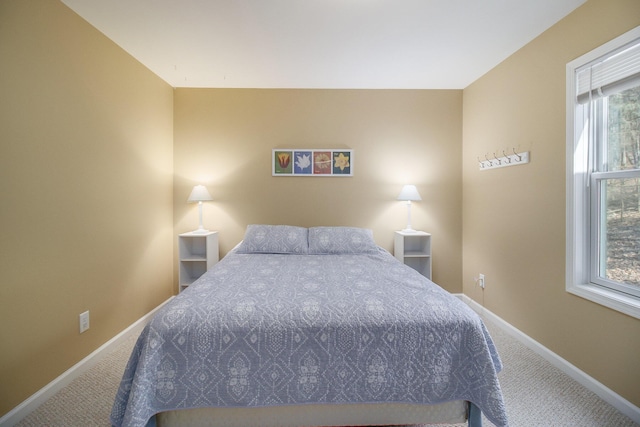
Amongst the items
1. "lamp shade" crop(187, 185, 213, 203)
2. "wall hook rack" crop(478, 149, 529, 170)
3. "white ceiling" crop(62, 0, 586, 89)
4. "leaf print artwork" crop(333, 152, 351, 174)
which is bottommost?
"lamp shade" crop(187, 185, 213, 203)

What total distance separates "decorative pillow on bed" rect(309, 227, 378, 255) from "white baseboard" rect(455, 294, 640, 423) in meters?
1.36

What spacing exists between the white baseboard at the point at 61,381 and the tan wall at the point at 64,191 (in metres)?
0.04

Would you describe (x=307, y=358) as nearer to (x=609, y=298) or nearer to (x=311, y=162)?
(x=609, y=298)

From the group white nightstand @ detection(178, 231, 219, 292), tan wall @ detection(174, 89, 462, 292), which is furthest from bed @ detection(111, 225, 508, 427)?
tan wall @ detection(174, 89, 462, 292)

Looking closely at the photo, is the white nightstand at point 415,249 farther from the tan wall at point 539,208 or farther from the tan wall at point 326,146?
the tan wall at point 539,208

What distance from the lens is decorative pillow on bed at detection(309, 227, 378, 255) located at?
2.74 metres

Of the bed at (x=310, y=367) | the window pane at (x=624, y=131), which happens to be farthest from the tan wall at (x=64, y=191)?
the window pane at (x=624, y=131)

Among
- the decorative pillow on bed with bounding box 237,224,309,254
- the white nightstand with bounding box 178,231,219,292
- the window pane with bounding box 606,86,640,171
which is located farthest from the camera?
the white nightstand with bounding box 178,231,219,292

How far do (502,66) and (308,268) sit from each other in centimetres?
260

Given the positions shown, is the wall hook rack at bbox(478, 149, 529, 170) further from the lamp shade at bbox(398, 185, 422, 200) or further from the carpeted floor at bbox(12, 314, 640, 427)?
the carpeted floor at bbox(12, 314, 640, 427)

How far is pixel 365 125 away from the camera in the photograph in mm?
3225

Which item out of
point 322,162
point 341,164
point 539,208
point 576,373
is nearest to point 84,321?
point 322,162

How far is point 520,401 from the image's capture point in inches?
65.0

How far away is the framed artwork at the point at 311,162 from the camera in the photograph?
3.19 m
